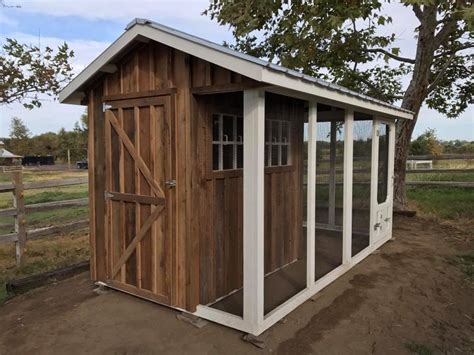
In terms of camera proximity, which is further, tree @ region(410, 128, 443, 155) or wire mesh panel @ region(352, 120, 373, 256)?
tree @ region(410, 128, 443, 155)

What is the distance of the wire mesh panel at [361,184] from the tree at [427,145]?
17768mm

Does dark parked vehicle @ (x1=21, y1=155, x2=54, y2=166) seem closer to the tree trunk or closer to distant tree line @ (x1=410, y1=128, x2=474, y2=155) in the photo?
distant tree line @ (x1=410, y1=128, x2=474, y2=155)

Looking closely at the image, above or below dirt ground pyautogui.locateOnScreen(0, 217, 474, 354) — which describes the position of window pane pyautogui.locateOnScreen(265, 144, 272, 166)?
above

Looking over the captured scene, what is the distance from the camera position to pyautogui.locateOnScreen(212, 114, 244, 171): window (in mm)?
3354

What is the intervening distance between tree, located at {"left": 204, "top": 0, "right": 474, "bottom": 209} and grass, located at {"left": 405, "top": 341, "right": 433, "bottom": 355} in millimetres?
5026

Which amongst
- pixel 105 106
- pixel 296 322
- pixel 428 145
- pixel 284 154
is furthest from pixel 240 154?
pixel 428 145

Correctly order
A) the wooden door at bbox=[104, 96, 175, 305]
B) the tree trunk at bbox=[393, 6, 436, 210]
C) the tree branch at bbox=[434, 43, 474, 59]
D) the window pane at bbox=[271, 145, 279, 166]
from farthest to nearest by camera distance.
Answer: the tree branch at bbox=[434, 43, 474, 59], the tree trunk at bbox=[393, 6, 436, 210], the window pane at bbox=[271, 145, 279, 166], the wooden door at bbox=[104, 96, 175, 305]

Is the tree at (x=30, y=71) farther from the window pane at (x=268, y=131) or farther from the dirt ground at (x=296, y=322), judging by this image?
the window pane at (x=268, y=131)

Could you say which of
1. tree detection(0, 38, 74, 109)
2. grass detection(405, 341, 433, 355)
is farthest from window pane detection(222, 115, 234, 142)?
tree detection(0, 38, 74, 109)

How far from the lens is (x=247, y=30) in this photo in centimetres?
738

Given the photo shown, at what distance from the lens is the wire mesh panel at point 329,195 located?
12.8ft

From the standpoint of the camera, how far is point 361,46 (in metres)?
8.08

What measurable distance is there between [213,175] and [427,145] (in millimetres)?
20880

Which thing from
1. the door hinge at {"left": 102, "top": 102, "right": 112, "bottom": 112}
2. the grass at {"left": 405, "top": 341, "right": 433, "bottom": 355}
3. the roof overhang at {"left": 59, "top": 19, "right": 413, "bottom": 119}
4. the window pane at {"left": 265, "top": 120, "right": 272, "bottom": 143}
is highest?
the roof overhang at {"left": 59, "top": 19, "right": 413, "bottom": 119}
